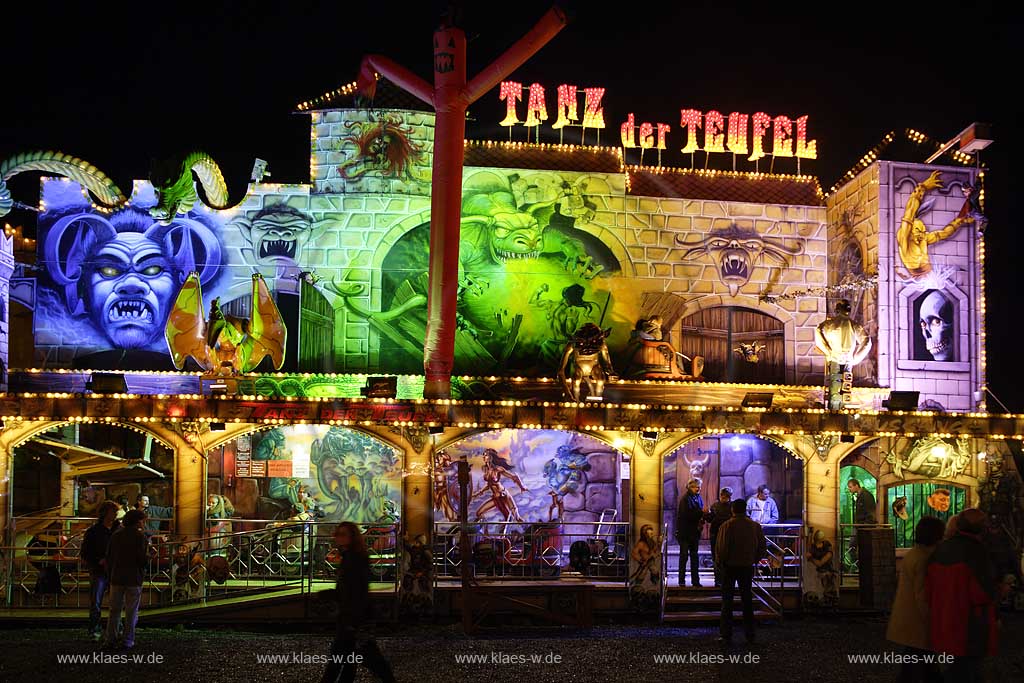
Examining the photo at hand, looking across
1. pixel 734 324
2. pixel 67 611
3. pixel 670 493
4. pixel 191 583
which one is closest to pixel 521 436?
pixel 670 493

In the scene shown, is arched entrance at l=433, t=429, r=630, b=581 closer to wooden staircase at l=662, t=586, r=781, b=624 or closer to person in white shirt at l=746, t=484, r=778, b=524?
person in white shirt at l=746, t=484, r=778, b=524

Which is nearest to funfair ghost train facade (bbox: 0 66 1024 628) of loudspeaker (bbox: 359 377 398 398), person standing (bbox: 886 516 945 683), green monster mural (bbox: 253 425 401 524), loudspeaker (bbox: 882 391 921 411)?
green monster mural (bbox: 253 425 401 524)

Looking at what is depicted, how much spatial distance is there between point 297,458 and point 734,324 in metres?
10.6

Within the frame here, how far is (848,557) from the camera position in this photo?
19828 millimetres

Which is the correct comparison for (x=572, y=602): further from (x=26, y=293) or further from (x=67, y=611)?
(x=26, y=293)

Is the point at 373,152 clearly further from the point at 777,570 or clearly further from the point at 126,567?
the point at 777,570

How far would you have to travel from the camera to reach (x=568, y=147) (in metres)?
22.7

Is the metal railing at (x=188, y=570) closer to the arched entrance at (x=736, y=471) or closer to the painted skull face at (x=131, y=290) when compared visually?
the painted skull face at (x=131, y=290)

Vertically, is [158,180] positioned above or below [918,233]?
above

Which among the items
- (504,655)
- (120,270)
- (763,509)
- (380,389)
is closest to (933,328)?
(763,509)

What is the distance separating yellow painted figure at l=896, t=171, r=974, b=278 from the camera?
21703mm

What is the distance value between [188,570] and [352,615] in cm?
818

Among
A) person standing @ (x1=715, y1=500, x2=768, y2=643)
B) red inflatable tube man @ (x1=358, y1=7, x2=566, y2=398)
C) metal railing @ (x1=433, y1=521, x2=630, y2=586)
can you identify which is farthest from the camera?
red inflatable tube man @ (x1=358, y1=7, x2=566, y2=398)

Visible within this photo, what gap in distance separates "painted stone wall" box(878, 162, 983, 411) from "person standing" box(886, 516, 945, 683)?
1375 centimetres
